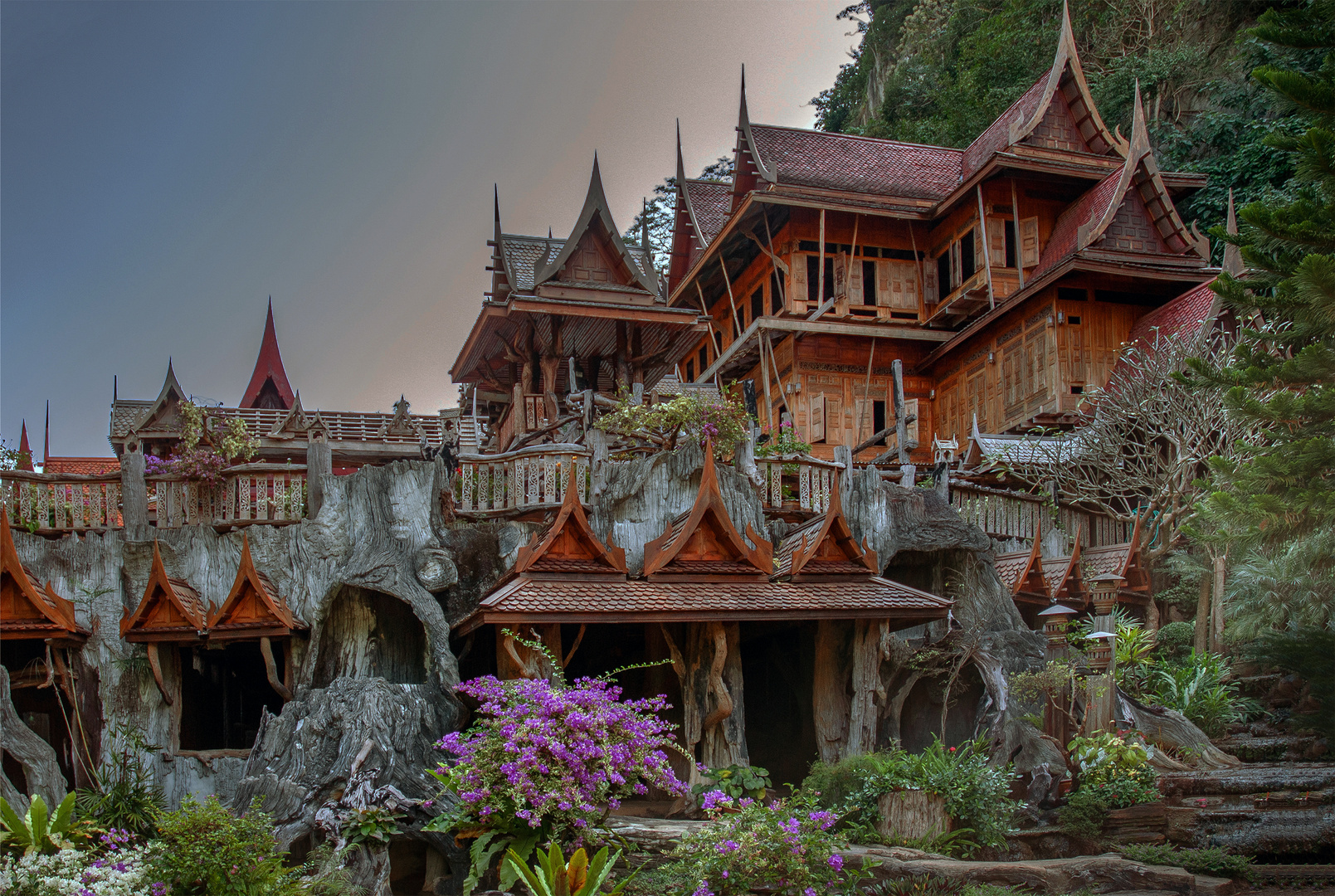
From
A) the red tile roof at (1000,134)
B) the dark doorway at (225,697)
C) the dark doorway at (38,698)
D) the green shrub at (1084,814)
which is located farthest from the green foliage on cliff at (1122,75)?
the dark doorway at (38,698)

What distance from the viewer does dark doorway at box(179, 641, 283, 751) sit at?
1421 centimetres

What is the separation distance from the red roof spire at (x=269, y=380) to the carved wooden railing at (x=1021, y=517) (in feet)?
52.7

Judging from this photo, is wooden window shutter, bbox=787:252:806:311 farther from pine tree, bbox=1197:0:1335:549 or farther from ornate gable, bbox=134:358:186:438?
pine tree, bbox=1197:0:1335:549

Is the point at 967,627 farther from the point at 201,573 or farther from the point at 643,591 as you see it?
the point at 201,573

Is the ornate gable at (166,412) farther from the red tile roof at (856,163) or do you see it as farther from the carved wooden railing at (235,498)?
the red tile roof at (856,163)

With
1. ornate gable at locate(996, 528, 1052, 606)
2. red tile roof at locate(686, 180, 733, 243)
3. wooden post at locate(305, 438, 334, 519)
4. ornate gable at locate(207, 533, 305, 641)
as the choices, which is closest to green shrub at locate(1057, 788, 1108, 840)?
ornate gable at locate(996, 528, 1052, 606)

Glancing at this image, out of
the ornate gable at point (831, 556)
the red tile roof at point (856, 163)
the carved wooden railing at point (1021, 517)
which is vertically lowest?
the ornate gable at point (831, 556)

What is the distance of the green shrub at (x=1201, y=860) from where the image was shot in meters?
11.0

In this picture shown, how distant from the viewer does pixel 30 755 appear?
11938mm

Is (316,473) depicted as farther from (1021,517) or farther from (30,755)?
(1021,517)

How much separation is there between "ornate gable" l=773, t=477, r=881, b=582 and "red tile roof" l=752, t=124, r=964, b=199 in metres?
14.9

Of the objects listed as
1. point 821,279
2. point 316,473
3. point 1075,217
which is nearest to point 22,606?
point 316,473

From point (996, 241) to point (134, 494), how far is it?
1965 cm

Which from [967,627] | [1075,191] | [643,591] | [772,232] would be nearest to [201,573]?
[643,591]
